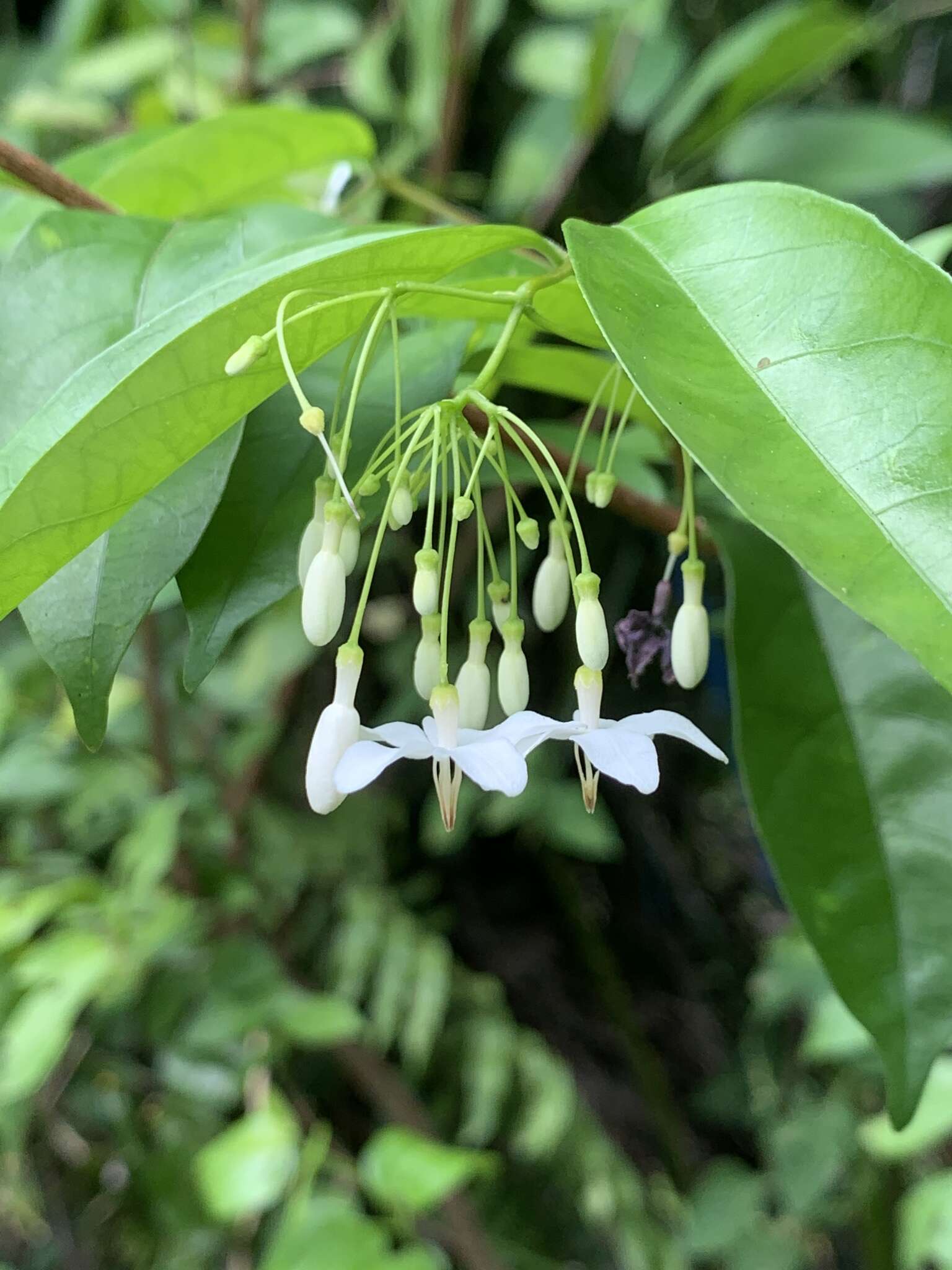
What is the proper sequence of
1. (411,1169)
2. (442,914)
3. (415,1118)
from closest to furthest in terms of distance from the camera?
1. (411,1169)
2. (415,1118)
3. (442,914)

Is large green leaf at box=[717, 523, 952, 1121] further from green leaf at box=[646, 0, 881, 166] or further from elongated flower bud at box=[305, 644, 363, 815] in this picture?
green leaf at box=[646, 0, 881, 166]

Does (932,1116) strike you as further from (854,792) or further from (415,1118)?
(415,1118)

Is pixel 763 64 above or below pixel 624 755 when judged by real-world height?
above

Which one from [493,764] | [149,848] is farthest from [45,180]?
[149,848]

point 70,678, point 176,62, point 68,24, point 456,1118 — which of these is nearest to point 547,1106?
point 456,1118

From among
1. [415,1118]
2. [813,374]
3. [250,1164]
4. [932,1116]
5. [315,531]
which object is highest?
[813,374]

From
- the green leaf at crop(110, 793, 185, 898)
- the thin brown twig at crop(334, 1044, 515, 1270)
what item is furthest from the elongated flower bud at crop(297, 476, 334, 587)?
the thin brown twig at crop(334, 1044, 515, 1270)

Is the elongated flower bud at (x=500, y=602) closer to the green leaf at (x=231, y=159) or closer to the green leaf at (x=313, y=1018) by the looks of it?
the green leaf at (x=231, y=159)


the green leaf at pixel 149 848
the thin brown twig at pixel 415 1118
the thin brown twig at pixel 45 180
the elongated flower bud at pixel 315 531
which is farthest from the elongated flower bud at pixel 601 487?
the thin brown twig at pixel 415 1118
